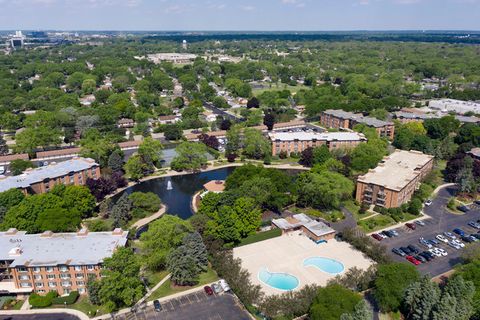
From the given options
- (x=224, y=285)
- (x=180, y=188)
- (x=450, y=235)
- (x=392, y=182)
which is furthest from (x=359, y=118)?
(x=224, y=285)

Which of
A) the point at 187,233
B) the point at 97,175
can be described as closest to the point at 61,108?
the point at 97,175

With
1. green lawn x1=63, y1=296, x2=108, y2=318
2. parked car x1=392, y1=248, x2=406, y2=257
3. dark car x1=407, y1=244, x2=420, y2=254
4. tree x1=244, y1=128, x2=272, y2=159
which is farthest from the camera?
tree x1=244, y1=128, x2=272, y2=159

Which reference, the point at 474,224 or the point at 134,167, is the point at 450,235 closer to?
the point at 474,224

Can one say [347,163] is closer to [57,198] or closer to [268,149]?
[268,149]

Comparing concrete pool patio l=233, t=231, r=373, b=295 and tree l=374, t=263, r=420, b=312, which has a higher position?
tree l=374, t=263, r=420, b=312

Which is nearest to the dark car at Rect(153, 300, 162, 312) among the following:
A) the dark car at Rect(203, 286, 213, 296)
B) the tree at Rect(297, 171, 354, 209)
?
the dark car at Rect(203, 286, 213, 296)

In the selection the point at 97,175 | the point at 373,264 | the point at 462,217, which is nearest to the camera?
the point at 373,264

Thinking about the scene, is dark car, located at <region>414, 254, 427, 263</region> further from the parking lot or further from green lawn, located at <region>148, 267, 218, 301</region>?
green lawn, located at <region>148, 267, 218, 301</region>
